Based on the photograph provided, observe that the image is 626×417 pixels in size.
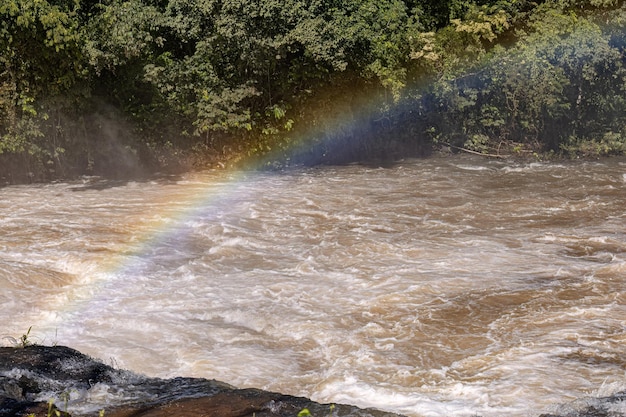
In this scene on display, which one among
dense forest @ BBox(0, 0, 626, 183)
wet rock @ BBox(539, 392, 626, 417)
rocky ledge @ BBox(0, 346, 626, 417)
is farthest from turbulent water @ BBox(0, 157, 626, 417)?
dense forest @ BBox(0, 0, 626, 183)

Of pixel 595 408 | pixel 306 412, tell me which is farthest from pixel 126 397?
pixel 595 408

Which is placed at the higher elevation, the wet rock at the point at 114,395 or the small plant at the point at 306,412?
the small plant at the point at 306,412

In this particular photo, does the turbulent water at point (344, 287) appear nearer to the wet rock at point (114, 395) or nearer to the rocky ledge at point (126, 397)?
the rocky ledge at point (126, 397)

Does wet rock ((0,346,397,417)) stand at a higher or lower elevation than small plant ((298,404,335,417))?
lower

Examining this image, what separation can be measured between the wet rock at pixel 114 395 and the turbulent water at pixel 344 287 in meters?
1.98

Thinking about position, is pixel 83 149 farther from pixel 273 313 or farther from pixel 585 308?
pixel 585 308

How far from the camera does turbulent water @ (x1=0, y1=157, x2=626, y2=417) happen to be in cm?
758

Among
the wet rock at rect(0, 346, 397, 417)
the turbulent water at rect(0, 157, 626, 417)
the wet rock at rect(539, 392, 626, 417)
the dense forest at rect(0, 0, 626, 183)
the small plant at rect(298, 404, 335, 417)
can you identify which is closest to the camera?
the small plant at rect(298, 404, 335, 417)

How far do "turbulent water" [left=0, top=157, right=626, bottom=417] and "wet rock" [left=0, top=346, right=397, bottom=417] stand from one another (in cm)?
198

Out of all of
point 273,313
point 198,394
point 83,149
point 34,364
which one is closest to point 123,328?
point 273,313

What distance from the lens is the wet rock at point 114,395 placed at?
4.70m

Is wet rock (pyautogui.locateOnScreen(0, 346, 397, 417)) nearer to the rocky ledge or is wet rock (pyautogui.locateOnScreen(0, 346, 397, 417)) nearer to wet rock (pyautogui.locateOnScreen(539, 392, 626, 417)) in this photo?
the rocky ledge

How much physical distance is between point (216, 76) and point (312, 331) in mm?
11319

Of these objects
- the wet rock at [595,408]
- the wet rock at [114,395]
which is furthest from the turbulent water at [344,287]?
the wet rock at [114,395]
